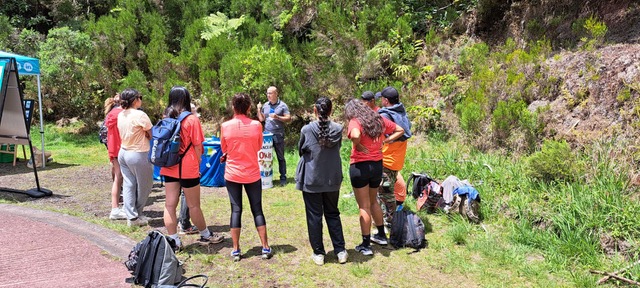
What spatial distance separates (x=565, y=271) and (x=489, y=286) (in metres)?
0.85

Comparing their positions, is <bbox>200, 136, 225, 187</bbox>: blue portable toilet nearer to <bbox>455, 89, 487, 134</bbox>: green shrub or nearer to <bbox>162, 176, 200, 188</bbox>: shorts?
<bbox>162, 176, 200, 188</bbox>: shorts

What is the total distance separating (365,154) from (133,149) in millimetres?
2776

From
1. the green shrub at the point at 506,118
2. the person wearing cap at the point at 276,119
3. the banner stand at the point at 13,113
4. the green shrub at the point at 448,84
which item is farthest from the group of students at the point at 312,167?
the green shrub at the point at 448,84

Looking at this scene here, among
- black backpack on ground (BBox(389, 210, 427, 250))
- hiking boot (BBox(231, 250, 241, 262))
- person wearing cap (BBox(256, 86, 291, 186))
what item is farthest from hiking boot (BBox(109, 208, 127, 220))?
black backpack on ground (BBox(389, 210, 427, 250))

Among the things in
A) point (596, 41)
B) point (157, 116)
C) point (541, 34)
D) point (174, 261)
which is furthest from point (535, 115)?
point (157, 116)

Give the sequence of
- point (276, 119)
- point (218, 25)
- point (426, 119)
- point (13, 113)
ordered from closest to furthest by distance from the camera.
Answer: point (13, 113) < point (276, 119) < point (426, 119) < point (218, 25)

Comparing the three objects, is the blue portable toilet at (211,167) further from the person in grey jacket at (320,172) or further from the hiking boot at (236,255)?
the person in grey jacket at (320,172)

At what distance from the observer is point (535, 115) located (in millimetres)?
8109

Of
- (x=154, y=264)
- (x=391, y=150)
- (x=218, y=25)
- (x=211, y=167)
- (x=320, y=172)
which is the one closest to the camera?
(x=154, y=264)

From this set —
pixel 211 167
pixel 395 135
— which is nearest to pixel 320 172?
pixel 395 135

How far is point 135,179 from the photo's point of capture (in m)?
6.01

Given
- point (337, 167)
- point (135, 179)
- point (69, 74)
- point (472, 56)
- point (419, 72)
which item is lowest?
point (135, 179)

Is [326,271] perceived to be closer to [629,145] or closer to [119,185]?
[119,185]

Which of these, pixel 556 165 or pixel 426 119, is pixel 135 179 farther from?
pixel 426 119
